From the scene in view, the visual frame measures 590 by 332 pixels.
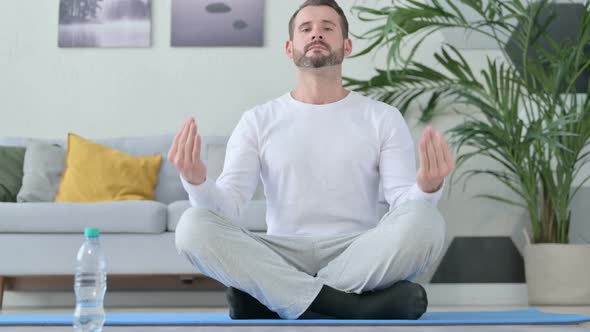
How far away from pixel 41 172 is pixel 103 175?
0.30 meters

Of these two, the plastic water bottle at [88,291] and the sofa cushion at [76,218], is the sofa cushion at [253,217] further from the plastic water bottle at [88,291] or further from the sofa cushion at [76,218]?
the plastic water bottle at [88,291]

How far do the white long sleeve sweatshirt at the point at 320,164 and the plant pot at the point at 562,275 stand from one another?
144cm

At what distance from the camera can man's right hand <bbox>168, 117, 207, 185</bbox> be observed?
5.49 ft

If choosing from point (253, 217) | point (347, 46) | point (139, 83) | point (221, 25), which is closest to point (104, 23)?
point (139, 83)

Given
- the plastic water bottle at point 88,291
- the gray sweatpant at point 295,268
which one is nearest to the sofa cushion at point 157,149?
the gray sweatpant at point 295,268

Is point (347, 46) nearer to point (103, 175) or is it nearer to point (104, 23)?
point (103, 175)

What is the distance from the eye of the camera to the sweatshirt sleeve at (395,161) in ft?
6.69

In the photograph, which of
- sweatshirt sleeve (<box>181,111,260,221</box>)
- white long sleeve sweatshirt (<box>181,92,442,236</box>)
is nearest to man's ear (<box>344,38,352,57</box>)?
white long sleeve sweatshirt (<box>181,92,442,236</box>)

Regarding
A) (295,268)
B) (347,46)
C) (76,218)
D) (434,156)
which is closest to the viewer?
(434,156)

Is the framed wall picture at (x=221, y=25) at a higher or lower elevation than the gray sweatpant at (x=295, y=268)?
higher

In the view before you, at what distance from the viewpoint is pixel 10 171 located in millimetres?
3502

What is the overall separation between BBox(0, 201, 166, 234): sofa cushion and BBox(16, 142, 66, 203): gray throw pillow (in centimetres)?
36

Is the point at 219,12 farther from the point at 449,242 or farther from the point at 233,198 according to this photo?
the point at 233,198

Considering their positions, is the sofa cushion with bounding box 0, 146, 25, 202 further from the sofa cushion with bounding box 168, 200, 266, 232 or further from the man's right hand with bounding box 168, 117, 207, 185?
the man's right hand with bounding box 168, 117, 207, 185
